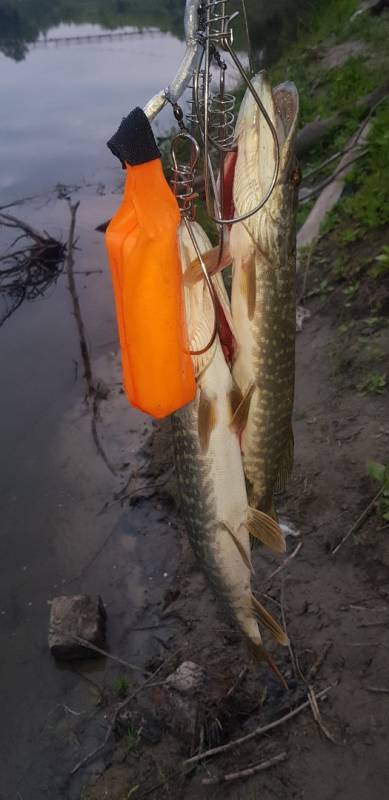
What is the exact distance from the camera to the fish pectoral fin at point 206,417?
1884mm

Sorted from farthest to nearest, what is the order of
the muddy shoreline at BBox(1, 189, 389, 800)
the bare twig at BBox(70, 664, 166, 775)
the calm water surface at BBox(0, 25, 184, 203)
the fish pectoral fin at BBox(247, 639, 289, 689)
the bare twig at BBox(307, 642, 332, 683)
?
1. the calm water surface at BBox(0, 25, 184, 203)
2. the bare twig at BBox(70, 664, 166, 775)
3. the bare twig at BBox(307, 642, 332, 683)
4. the muddy shoreline at BBox(1, 189, 389, 800)
5. the fish pectoral fin at BBox(247, 639, 289, 689)

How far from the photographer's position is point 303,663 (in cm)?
317

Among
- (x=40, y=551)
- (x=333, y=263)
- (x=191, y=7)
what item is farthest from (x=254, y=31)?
(x=191, y=7)

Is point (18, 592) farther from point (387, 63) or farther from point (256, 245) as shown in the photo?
point (387, 63)

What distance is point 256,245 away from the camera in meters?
1.79

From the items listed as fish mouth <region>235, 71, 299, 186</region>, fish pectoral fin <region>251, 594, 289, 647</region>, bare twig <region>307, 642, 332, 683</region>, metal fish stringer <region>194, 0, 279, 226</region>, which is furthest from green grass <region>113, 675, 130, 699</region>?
fish mouth <region>235, 71, 299, 186</region>

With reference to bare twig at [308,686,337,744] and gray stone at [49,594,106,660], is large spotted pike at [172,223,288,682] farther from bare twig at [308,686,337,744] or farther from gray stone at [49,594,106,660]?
gray stone at [49,594,106,660]

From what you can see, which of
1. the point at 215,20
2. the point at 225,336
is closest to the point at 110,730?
the point at 225,336

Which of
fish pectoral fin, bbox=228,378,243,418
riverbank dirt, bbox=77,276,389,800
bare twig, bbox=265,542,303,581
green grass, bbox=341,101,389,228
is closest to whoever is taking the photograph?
fish pectoral fin, bbox=228,378,243,418

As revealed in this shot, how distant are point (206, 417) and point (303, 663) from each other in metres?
1.93

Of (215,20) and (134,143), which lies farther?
(215,20)

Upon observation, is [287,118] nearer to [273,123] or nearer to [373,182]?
[273,123]

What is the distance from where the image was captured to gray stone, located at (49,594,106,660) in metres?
4.11

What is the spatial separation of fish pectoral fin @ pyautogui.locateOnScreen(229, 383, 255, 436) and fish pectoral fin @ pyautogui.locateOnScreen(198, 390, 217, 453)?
73mm
